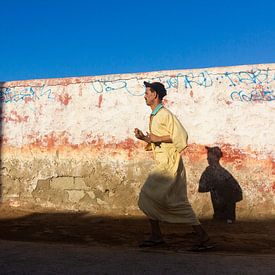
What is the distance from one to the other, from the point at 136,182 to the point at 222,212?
141 cm

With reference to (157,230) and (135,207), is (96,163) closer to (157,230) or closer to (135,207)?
(135,207)

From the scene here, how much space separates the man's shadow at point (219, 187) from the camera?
6.41 meters

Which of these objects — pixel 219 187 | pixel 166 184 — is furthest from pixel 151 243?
pixel 219 187

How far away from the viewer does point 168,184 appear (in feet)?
14.4

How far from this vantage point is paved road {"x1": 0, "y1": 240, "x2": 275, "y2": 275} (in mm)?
3355

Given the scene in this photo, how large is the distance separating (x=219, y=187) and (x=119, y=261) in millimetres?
3140

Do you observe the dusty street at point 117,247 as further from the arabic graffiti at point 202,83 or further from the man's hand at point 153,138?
the arabic graffiti at point 202,83

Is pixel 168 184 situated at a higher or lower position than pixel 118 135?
lower

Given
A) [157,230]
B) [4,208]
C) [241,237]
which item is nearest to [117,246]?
[157,230]

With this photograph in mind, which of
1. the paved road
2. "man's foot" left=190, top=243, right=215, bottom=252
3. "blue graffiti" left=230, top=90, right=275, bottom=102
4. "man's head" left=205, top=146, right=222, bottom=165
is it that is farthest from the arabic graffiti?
the paved road

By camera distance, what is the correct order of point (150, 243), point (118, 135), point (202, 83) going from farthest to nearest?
point (118, 135)
point (202, 83)
point (150, 243)

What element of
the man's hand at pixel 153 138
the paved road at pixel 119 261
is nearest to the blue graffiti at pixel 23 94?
the man's hand at pixel 153 138

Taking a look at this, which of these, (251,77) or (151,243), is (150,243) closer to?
(151,243)

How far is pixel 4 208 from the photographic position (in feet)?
24.5
